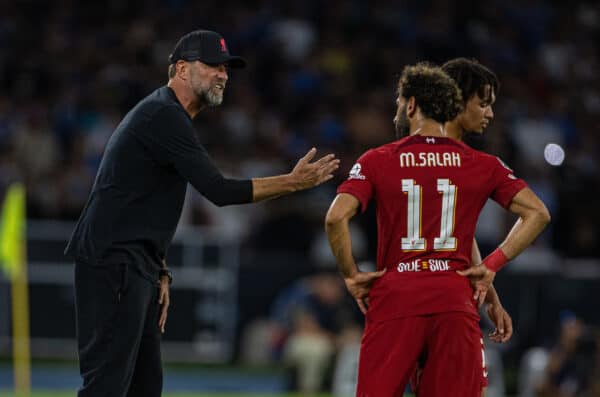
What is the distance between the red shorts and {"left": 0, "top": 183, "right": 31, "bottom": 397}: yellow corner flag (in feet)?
20.4

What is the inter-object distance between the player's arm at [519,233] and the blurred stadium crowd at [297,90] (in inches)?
291

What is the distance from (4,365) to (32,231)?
4.91 feet

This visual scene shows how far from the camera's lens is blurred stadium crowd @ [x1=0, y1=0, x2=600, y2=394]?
15.4 metres

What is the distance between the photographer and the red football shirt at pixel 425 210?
6219 millimetres

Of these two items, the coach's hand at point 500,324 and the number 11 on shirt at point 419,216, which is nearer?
the number 11 on shirt at point 419,216

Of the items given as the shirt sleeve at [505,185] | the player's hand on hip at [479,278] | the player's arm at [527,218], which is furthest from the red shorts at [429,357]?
the shirt sleeve at [505,185]

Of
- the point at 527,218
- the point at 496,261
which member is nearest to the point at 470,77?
the point at 527,218

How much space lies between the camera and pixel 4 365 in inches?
582

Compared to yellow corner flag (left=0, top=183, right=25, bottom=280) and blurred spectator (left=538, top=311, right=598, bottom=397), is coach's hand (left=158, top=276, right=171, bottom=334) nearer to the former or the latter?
yellow corner flag (left=0, top=183, right=25, bottom=280)

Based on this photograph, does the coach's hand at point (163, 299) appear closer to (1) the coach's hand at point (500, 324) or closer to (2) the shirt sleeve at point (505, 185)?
(1) the coach's hand at point (500, 324)

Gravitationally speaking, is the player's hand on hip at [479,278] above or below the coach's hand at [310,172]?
below

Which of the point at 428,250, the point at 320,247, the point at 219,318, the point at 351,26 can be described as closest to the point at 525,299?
the point at 320,247

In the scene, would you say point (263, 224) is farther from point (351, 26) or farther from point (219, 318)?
point (351, 26)

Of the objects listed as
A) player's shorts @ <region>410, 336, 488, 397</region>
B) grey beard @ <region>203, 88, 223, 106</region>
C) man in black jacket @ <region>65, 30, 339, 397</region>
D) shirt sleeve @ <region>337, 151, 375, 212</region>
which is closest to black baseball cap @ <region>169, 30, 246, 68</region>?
man in black jacket @ <region>65, 30, 339, 397</region>
